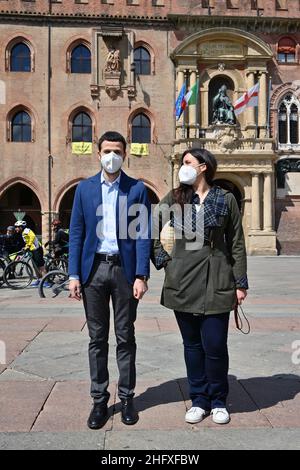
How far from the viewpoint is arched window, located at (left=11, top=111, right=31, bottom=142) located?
28281mm

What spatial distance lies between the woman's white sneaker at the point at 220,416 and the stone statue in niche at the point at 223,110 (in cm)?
2514

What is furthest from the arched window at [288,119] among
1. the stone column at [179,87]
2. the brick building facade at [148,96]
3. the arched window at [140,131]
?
the arched window at [140,131]

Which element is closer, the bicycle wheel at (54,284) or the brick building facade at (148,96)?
the bicycle wheel at (54,284)

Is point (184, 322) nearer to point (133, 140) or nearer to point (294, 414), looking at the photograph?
point (294, 414)

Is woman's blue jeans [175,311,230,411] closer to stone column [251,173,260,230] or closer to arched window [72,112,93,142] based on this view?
stone column [251,173,260,230]

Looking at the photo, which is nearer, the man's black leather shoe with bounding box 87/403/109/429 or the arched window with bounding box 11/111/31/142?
the man's black leather shoe with bounding box 87/403/109/429

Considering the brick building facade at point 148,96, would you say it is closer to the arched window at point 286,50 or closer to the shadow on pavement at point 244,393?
the arched window at point 286,50

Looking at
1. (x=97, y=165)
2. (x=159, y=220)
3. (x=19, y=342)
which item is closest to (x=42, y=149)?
(x=97, y=165)

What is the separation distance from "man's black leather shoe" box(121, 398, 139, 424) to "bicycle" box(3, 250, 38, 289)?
9.94m

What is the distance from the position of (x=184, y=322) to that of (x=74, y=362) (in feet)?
7.03

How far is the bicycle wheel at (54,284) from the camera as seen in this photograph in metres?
11.9

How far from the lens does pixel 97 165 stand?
93.4 feet

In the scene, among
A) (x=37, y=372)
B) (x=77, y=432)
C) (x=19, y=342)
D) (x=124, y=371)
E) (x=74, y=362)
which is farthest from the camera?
(x=19, y=342)

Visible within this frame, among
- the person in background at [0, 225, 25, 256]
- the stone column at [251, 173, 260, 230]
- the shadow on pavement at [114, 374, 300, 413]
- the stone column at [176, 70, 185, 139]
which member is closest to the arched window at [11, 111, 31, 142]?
the stone column at [176, 70, 185, 139]
